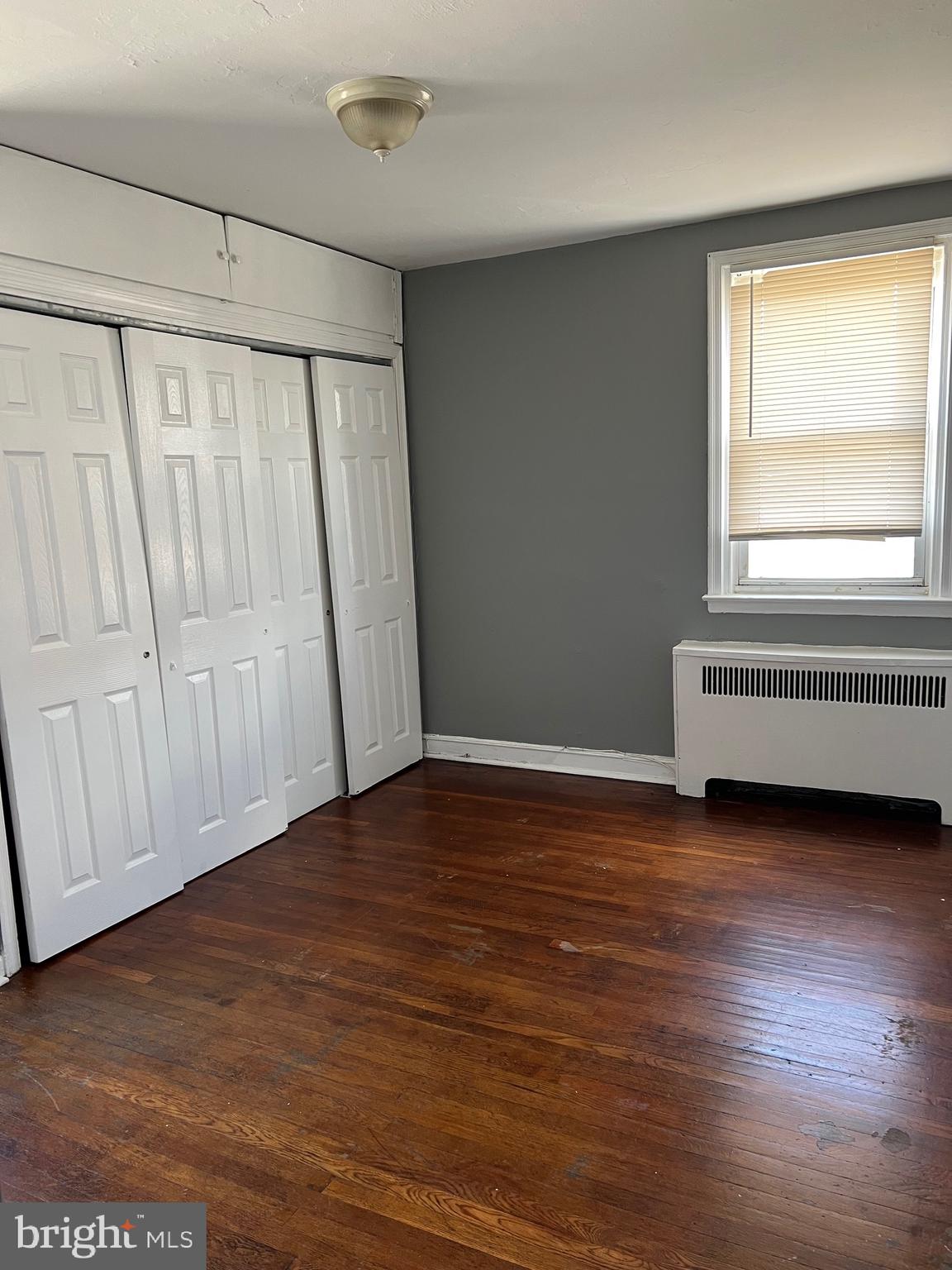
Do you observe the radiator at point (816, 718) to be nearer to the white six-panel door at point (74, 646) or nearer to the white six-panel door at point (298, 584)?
the white six-panel door at point (298, 584)

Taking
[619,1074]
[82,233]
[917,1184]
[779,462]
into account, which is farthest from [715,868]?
[82,233]

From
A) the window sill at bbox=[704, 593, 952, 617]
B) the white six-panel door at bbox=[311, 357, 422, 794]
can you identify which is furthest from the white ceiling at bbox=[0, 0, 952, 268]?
the window sill at bbox=[704, 593, 952, 617]

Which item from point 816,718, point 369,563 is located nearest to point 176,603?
point 369,563

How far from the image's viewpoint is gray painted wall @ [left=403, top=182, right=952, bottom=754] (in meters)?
4.04

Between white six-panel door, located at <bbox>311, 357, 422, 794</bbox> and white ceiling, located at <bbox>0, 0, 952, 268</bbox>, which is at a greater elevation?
white ceiling, located at <bbox>0, 0, 952, 268</bbox>

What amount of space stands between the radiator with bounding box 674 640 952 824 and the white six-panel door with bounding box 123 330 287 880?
1.92 m

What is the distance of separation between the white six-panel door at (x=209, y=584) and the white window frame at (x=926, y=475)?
205cm

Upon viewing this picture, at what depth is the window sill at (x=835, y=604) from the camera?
374 cm

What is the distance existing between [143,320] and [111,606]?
3.43 feet

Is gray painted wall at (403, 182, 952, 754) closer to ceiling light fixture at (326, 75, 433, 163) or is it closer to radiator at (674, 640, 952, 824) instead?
radiator at (674, 640, 952, 824)

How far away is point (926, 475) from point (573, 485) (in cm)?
156

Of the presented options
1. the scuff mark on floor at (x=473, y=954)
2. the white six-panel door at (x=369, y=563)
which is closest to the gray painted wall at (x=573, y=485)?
the white six-panel door at (x=369, y=563)

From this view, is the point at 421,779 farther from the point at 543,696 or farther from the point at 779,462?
the point at 779,462

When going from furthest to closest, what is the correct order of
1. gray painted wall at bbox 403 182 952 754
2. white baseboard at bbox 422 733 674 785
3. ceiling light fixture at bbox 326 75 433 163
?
white baseboard at bbox 422 733 674 785 < gray painted wall at bbox 403 182 952 754 < ceiling light fixture at bbox 326 75 433 163
